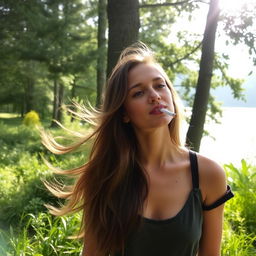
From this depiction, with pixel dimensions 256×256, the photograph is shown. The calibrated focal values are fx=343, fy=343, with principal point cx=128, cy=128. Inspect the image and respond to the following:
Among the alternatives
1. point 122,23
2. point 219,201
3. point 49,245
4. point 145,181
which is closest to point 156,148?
point 145,181

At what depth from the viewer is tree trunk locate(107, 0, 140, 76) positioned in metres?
4.18

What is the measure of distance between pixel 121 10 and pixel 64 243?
2747 millimetres

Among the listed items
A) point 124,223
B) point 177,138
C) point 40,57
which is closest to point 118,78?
point 177,138

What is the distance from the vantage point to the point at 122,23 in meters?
4.20

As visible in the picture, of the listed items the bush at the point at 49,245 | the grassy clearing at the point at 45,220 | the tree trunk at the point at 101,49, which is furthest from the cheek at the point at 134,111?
the tree trunk at the point at 101,49

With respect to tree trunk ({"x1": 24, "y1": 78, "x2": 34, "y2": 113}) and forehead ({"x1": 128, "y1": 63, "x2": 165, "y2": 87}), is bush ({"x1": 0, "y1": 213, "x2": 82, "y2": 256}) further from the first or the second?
tree trunk ({"x1": 24, "y1": 78, "x2": 34, "y2": 113})

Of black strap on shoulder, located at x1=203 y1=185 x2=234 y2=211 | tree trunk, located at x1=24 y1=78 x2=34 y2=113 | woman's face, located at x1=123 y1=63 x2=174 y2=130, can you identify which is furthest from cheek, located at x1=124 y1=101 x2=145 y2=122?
tree trunk, located at x1=24 y1=78 x2=34 y2=113

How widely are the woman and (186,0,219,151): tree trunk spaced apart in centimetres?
306

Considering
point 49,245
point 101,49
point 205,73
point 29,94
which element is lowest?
point 49,245

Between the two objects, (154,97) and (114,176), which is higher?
(154,97)

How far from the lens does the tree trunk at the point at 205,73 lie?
4934mm

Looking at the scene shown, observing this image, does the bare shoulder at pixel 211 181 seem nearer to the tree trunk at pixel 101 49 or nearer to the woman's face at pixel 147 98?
the woman's face at pixel 147 98

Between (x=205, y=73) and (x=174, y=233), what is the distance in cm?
366

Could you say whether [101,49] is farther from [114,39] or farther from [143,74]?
[143,74]
